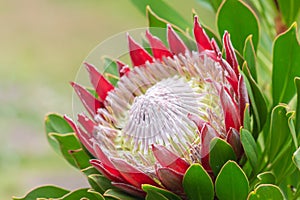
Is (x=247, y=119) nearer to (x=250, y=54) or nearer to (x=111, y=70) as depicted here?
(x=250, y=54)

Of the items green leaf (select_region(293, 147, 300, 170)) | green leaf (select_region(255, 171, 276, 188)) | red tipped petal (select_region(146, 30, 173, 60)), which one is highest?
red tipped petal (select_region(146, 30, 173, 60))

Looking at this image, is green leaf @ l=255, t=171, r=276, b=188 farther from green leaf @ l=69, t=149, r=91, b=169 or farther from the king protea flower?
green leaf @ l=69, t=149, r=91, b=169

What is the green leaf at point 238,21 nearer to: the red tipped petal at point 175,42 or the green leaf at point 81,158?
the red tipped petal at point 175,42

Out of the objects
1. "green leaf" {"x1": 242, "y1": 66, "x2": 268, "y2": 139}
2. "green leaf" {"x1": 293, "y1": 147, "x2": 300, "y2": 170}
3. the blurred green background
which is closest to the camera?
"green leaf" {"x1": 293, "y1": 147, "x2": 300, "y2": 170}

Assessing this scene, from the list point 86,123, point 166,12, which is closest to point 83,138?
point 86,123

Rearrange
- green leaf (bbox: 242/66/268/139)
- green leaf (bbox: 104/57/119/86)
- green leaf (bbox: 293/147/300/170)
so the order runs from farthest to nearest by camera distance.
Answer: green leaf (bbox: 104/57/119/86), green leaf (bbox: 242/66/268/139), green leaf (bbox: 293/147/300/170)

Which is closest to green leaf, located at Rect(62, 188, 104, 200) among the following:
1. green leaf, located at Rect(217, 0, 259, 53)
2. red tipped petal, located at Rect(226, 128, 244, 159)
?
red tipped petal, located at Rect(226, 128, 244, 159)
